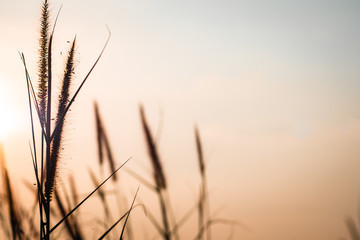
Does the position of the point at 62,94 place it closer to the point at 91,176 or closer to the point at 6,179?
the point at 6,179

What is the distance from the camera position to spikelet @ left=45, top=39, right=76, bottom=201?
1194 millimetres

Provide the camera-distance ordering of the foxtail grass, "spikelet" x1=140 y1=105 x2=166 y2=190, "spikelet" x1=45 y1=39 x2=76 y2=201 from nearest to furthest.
A: "spikelet" x1=45 y1=39 x2=76 y2=201 < the foxtail grass < "spikelet" x1=140 y1=105 x2=166 y2=190

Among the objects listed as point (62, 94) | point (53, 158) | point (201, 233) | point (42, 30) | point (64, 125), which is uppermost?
point (42, 30)

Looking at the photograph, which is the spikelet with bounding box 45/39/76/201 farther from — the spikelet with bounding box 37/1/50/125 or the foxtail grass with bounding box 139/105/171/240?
the foxtail grass with bounding box 139/105/171/240

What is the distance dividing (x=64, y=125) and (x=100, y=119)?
174 cm

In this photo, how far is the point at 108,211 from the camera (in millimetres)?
3123

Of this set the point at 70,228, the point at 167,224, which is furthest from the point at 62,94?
the point at 167,224

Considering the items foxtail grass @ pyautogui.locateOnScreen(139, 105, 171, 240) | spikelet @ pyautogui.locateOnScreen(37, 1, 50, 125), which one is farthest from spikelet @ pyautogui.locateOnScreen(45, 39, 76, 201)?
foxtail grass @ pyautogui.locateOnScreen(139, 105, 171, 240)

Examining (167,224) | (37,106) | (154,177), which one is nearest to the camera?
(37,106)

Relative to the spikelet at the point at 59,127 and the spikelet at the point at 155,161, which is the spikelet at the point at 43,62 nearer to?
the spikelet at the point at 59,127

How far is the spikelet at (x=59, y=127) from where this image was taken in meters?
1.19

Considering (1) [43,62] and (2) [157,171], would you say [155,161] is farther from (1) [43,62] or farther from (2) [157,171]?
(1) [43,62]

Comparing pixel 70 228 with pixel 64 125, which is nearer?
pixel 64 125

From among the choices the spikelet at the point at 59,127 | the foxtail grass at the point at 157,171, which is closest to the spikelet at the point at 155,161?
the foxtail grass at the point at 157,171
